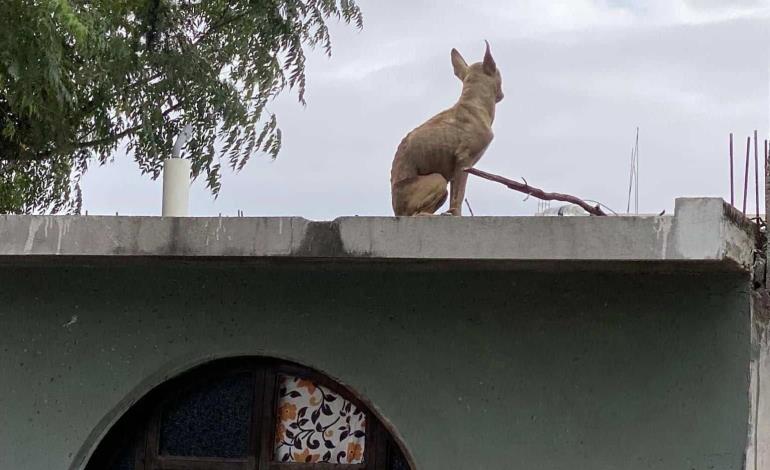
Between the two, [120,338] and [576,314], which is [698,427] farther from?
[120,338]

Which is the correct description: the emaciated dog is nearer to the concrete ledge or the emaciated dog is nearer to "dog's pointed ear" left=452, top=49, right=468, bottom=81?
"dog's pointed ear" left=452, top=49, right=468, bottom=81

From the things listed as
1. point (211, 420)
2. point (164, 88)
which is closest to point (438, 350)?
point (211, 420)

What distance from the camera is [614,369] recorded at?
11.6 ft

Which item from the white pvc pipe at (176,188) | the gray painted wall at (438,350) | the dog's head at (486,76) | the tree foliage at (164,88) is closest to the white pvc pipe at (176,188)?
the white pvc pipe at (176,188)

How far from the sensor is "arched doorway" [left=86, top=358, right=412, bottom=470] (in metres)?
3.90

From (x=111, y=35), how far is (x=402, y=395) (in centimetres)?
481

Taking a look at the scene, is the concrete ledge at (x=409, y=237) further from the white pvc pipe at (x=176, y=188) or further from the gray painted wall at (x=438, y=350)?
the white pvc pipe at (x=176, y=188)

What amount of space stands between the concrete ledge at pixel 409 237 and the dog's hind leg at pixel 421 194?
1.59 ft

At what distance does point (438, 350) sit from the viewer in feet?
12.2

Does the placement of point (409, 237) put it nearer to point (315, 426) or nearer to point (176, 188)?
point (315, 426)

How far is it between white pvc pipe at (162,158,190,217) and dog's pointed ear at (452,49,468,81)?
994 millimetres

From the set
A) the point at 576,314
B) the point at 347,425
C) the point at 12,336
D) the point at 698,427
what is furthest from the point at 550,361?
the point at 12,336

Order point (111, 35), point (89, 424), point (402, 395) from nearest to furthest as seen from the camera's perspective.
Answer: point (402, 395), point (89, 424), point (111, 35)

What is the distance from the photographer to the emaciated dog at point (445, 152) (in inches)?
151
